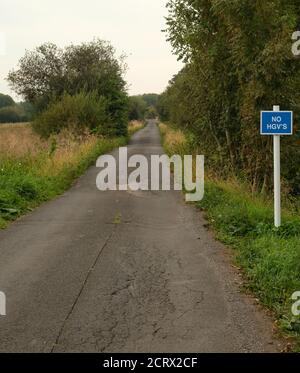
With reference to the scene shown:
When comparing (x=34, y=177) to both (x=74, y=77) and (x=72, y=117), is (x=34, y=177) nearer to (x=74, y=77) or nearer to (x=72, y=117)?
(x=72, y=117)

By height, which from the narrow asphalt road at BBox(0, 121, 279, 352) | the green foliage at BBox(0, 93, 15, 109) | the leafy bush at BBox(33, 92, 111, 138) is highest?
the green foliage at BBox(0, 93, 15, 109)

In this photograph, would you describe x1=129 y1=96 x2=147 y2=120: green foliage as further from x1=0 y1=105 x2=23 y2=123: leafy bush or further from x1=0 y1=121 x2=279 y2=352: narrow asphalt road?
x1=0 y1=121 x2=279 y2=352: narrow asphalt road

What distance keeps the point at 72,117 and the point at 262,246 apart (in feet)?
84.9

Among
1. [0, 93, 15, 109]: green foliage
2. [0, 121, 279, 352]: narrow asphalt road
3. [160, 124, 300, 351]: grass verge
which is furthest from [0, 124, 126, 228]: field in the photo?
[0, 93, 15, 109]: green foliage

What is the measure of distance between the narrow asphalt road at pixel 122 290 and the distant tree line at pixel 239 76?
3604mm

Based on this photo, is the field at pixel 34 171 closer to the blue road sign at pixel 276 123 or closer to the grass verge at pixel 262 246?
the grass verge at pixel 262 246

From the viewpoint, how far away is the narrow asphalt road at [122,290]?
438 cm

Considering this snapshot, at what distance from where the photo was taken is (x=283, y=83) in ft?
35.9

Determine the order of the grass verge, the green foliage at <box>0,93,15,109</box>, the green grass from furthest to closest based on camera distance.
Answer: the green foliage at <box>0,93,15,109</box> < the green grass < the grass verge

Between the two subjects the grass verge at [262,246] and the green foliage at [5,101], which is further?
the green foliage at [5,101]

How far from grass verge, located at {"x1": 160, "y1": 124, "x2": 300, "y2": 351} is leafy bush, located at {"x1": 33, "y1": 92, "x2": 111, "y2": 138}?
70.2 feet

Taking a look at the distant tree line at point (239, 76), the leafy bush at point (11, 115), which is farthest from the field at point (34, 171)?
the leafy bush at point (11, 115)

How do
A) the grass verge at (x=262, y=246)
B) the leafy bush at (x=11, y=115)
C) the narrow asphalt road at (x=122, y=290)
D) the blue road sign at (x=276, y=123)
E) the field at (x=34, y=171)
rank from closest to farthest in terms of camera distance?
1. the narrow asphalt road at (x=122, y=290)
2. the grass verge at (x=262, y=246)
3. the blue road sign at (x=276, y=123)
4. the field at (x=34, y=171)
5. the leafy bush at (x=11, y=115)

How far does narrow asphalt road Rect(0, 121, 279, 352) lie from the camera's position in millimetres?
4379
